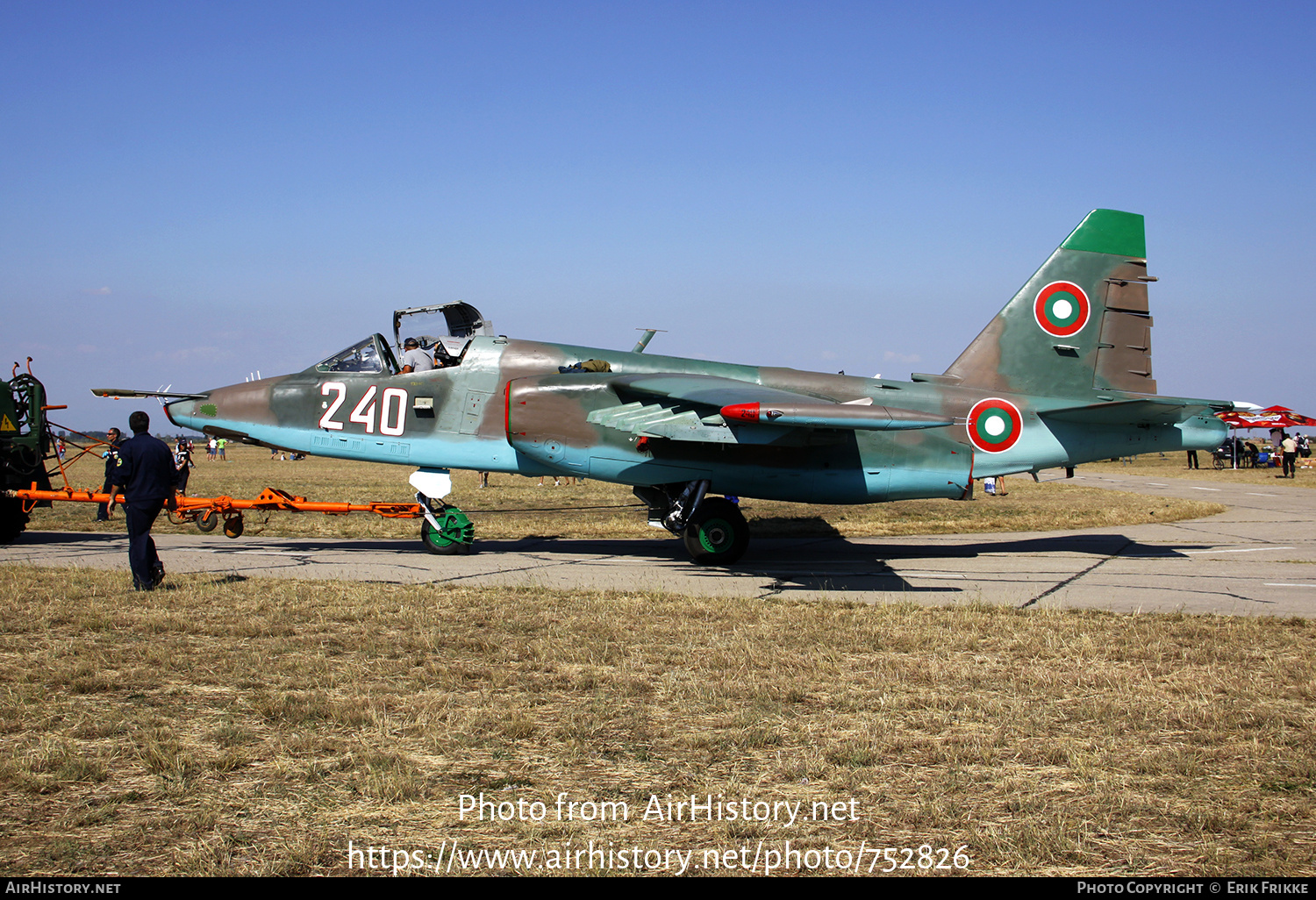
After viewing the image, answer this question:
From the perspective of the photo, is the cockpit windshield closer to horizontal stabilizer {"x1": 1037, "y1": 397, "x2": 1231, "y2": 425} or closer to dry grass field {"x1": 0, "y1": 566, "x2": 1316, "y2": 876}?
dry grass field {"x1": 0, "y1": 566, "x2": 1316, "y2": 876}

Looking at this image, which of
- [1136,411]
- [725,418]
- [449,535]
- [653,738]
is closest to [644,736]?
[653,738]

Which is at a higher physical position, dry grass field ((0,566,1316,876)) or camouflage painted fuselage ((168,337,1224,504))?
camouflage painted fuselage ((168,337,1224,504))

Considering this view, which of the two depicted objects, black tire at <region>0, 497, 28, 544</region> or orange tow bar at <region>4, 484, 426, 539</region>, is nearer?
orange tow bar at <region>4, 484, 426, 539</region>

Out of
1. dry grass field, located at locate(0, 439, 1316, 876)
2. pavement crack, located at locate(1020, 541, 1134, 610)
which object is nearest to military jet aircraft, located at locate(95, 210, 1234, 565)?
pavement crack, located at locate(1020, 541, 1134, 610)

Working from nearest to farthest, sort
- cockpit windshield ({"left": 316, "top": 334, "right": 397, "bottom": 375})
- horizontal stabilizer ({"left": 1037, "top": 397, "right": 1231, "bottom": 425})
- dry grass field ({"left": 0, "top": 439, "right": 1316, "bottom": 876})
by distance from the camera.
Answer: dry grass field ({"left": 0, "top": 439, "right": 1316, "bottom": 876}), horizontal stabilizer ({"left": 1037, "top": 397, "right": 1231, "bottom": 425}), cockpit windshield ({"left": 316, "top": 334, "right": 397, "bottom": 375})

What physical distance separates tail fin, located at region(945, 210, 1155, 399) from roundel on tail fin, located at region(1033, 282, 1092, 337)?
0.05 feet

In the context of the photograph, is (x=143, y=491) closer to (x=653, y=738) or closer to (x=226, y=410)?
(x=226, y=410)

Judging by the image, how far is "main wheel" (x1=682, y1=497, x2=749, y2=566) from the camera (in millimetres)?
12727

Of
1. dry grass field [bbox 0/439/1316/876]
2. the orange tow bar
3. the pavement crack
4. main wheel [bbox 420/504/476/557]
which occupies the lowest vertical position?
dry grass field [bbox 0/439/1316/876]

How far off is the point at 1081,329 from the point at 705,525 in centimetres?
680

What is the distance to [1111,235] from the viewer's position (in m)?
14.3

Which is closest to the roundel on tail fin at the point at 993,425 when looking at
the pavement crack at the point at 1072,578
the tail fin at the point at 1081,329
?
the tail fin at the point at 1081,329

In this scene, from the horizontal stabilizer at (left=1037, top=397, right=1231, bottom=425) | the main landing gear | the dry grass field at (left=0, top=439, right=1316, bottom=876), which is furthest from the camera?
the horizontal stabilizer at (left=1037, top=397, right=1231, bottom=425)

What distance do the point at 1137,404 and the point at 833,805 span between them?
36.0 feet
